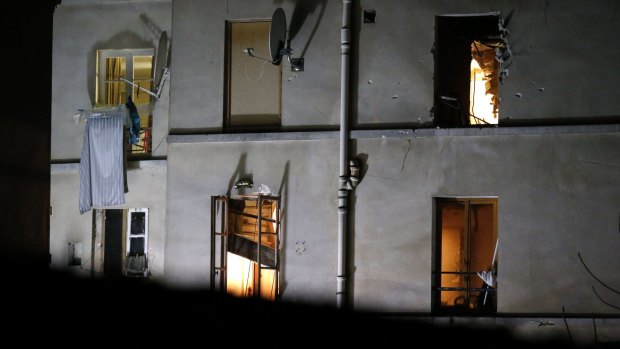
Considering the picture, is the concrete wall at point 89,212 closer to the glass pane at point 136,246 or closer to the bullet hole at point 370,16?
the glass pane at point 136,246

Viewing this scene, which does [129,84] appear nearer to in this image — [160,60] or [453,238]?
[160,60]

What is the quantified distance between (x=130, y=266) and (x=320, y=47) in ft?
22.8

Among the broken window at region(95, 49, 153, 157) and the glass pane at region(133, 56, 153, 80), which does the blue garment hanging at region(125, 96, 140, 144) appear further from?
the glass pane at region(133, 56, 153, 80)

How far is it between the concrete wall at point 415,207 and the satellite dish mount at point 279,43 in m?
1.59

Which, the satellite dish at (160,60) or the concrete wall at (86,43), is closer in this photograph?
the satellite dish at (160,60)

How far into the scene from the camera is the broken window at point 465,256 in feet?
54.5

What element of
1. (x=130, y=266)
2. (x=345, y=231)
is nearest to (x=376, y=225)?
(x=345, y=231)

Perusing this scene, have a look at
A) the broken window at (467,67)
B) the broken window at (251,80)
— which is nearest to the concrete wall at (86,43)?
the broken window at (251,80)

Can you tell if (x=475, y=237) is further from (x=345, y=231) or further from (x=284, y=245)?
(x=284, y=245)

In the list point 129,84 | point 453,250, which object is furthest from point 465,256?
point 129,84

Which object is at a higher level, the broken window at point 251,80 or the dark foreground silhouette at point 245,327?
the broken window at point 251,80

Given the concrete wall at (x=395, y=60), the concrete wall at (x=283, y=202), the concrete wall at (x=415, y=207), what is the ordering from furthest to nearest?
the concrete wall at (x=283, y=202) < the concrete wall at (x=395, y=60) < the concrete wall at (x=415, y=207)


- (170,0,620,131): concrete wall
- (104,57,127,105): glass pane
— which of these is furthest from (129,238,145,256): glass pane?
(170,0,620,131): concrete wall

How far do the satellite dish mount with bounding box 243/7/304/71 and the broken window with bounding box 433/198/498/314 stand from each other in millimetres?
3852
